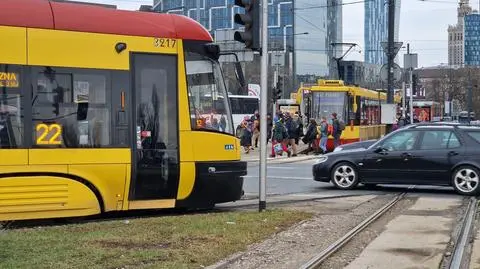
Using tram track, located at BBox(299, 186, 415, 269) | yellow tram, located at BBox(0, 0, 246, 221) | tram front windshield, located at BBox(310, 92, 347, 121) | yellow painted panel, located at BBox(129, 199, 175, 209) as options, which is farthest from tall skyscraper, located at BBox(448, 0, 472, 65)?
yellow painted panel, located at BBox(129, 199, 175, 209)

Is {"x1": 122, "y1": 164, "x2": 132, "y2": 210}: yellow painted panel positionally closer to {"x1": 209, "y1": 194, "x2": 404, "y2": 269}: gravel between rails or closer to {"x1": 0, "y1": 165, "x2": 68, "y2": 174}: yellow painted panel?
{"x1": 0, "y1": 165, "x2": 68, "y2": 174}: yellow painted panel

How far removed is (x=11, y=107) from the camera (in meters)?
8.85

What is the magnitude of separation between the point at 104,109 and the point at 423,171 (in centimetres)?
750

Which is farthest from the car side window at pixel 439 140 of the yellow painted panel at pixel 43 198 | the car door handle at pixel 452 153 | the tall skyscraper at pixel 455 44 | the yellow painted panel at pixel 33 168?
the tall skyscraper at pixel 455 44

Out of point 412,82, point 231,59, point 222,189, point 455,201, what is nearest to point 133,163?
point 222,189

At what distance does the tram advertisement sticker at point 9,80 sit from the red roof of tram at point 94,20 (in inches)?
26.8

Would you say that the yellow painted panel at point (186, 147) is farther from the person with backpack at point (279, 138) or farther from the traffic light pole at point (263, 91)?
the person with backpack at point (279, 138)

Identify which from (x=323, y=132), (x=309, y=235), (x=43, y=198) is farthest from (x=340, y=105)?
(x=43, y=198)

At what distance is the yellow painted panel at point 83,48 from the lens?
29.7 feet

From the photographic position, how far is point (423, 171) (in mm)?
13922

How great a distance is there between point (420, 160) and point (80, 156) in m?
7.76

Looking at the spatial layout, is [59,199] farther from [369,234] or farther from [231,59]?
[369,234]

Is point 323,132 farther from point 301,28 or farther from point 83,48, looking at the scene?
point 301,28

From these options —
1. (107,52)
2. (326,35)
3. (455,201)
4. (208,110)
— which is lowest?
(455,201)
